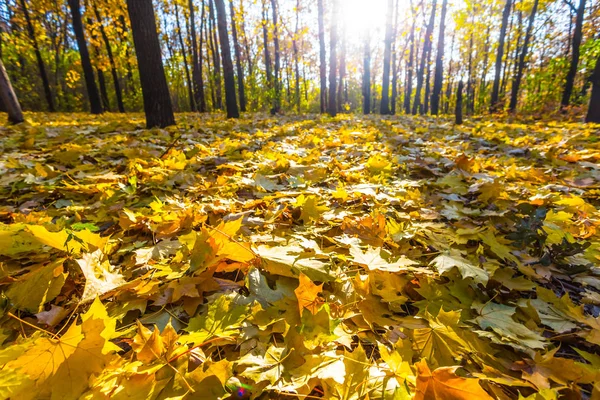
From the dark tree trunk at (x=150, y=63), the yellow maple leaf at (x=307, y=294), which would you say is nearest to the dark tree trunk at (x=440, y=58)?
the dark tree trunk at (x=150, y=63)

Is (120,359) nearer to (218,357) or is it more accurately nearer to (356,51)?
(218,357)

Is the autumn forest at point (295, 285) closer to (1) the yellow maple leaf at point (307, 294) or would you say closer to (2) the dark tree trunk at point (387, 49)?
(1) the yellow maple leaf at point (307, 294)

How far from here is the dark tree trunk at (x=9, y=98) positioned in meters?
4.01

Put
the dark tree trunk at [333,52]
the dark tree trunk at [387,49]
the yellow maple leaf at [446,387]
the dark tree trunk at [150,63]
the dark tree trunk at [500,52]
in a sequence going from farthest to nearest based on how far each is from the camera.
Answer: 1. the dark tree trunk at [387,49]
2. the dark tree trunk at [500,52]
3. the dark tree trunk at [333,52]
4. the dark tree trunk at [150,63]
5. the yellow maple leaf at [446,387]

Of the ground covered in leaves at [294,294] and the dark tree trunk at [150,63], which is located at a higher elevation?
the dark tree trunk at [150,63]

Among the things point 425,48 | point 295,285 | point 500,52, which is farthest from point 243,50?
point 295,285

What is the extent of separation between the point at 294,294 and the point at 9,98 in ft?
18.7

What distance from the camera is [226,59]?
24.2 ft

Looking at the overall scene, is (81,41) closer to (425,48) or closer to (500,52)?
(425,48)

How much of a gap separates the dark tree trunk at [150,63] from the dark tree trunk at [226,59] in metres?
2.73

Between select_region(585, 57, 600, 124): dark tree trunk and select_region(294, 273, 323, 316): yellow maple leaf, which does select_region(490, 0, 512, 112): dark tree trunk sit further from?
select_region(294, 273, 323, 316): yellow maple leaf

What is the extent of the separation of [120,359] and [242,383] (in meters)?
0.31

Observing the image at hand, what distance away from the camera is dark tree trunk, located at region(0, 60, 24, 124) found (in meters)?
4.01

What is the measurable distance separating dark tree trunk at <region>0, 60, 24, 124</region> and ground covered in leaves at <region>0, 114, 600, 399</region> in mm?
3351
